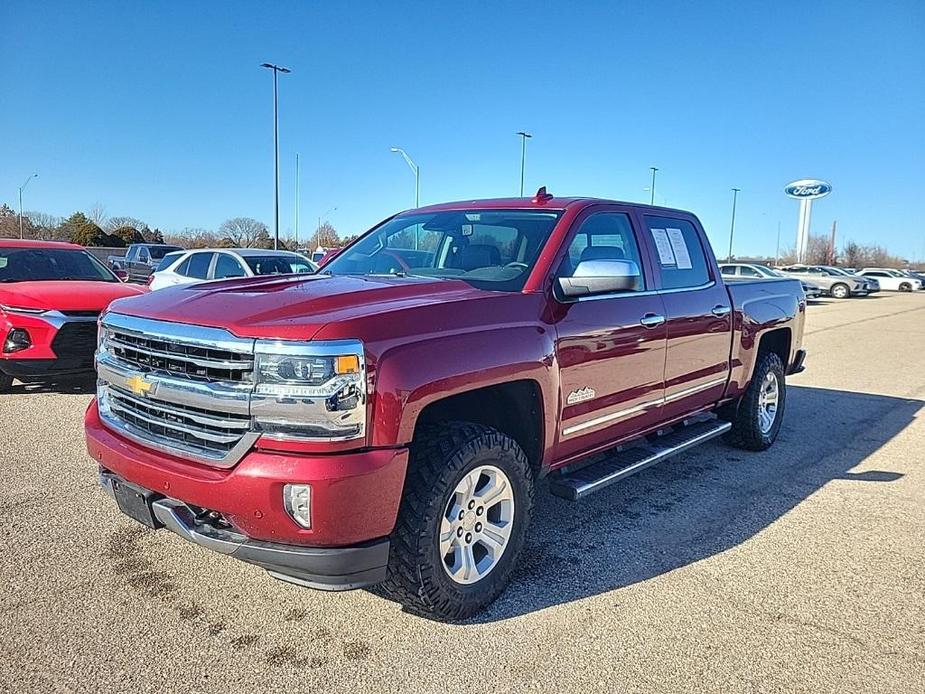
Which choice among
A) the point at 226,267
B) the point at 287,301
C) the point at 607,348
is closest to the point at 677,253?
the point at 607,348

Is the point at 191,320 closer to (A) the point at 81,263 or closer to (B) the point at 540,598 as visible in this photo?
(B) the point at 540,598

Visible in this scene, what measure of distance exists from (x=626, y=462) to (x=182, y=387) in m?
2.61

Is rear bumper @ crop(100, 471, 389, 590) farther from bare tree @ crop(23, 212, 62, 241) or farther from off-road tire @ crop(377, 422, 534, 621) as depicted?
bare tree @ crop(23, 212, 62, 241)

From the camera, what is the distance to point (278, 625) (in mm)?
3033

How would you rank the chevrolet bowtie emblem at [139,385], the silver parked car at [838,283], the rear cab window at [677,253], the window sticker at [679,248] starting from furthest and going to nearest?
the silver parked car at [838,283], the window sticker at [679,248], the rear cab window at [677,253], the chevrolet bowtie emblem at [139,385]

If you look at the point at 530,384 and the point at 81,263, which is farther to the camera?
the point at 81,263

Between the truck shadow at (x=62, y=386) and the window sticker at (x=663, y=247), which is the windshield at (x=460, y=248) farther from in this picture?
the truck shadow at (x=62, y=386)

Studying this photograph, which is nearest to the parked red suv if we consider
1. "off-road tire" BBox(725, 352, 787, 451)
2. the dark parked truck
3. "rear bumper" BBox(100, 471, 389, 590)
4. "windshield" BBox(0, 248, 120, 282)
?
"windshield" BBox(0, 248, 120, 282)

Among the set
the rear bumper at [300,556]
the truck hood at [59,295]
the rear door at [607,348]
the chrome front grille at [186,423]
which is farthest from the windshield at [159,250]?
the rear bumper at [300,556]

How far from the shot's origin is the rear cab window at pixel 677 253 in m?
4.61

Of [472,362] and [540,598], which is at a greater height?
[472,362]

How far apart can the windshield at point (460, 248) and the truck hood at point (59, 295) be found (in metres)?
3.48

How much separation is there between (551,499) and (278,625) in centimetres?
221

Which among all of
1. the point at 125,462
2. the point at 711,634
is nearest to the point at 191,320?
the point at 125,462
